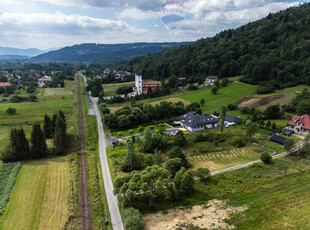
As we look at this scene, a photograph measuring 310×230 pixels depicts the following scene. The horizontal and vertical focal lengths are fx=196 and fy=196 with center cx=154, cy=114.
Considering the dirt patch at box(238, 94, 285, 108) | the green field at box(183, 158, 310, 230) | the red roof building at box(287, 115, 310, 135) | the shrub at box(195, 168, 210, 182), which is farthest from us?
the dirt patch at box(238, 94, 285, 108)

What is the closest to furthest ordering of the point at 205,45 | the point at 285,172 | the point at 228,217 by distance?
the point at 228,217, the point at 285,172, the point at 205,45

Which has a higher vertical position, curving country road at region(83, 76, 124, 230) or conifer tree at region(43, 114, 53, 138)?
conifer tree at region(43, 114, 53, 138)

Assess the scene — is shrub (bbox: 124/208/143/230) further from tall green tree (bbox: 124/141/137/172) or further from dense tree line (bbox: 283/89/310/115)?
dense tree line (bbox: 283/89/310/115)

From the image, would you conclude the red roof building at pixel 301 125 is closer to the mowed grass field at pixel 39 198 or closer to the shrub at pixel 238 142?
the shrub at pixel 238 142

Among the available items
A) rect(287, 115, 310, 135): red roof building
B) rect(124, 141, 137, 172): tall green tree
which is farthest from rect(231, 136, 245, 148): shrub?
rect(124, 141, 137, 172): tall green tree

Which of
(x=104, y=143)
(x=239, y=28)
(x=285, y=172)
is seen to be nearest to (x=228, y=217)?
(x=285, y=172)

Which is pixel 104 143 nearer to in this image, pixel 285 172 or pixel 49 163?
pixel 49 163

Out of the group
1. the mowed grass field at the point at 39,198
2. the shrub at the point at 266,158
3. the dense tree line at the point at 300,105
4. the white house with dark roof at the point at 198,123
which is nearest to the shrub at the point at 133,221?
the mowed grass field at the point at 39,198
